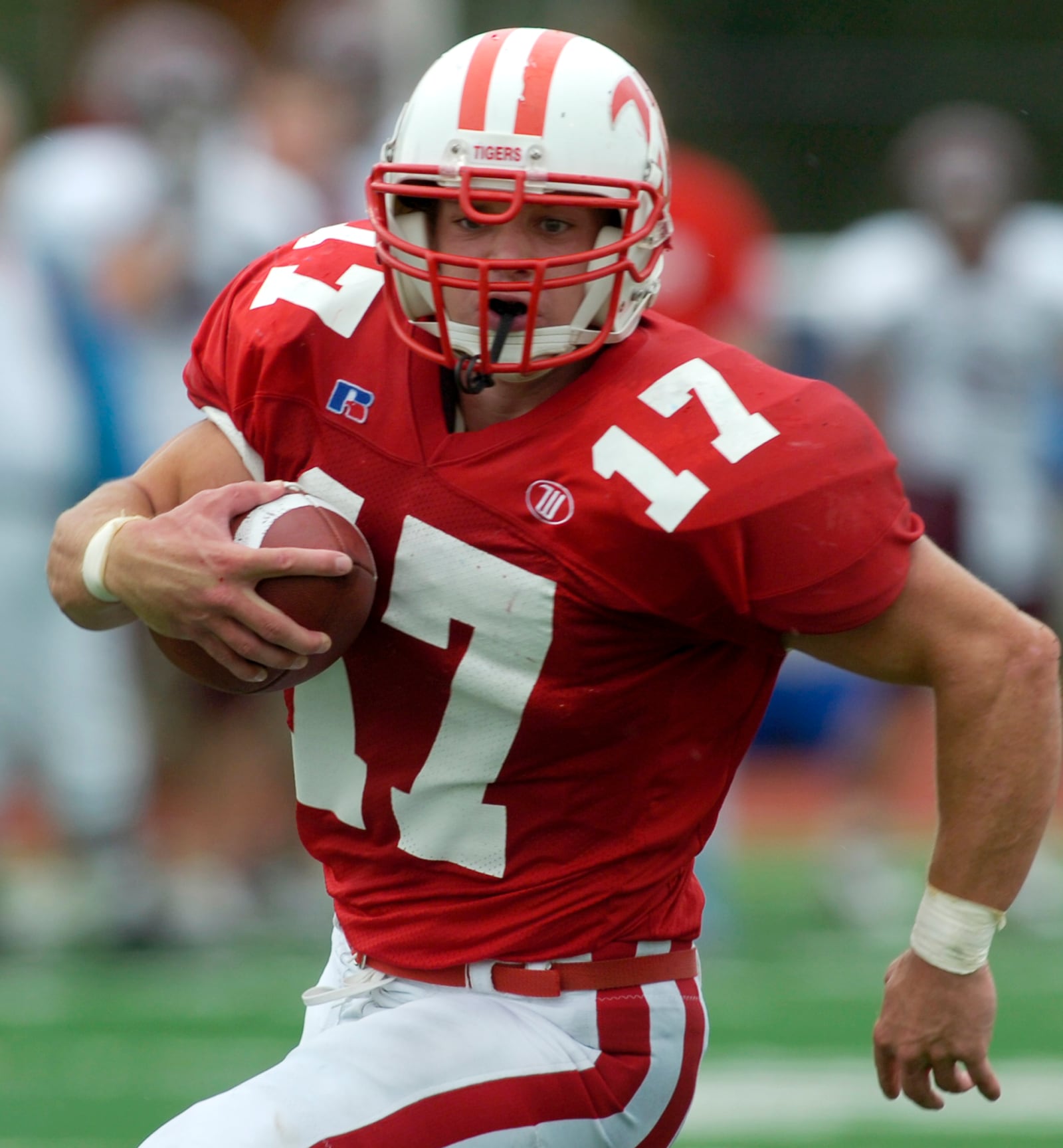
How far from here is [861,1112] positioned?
4758 mm

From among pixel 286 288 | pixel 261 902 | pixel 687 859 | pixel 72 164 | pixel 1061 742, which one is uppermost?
pixel 286 288

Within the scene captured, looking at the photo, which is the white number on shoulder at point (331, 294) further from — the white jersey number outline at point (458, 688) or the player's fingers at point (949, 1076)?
the player's fingers at point (949, 1076)

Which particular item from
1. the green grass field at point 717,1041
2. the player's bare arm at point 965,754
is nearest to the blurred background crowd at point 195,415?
the green grass field at point 717,1041

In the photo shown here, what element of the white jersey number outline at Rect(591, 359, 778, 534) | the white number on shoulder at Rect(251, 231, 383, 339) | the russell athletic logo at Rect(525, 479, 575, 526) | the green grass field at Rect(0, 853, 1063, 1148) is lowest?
the green grass field at Rect(0, 853, 1063, 1148)

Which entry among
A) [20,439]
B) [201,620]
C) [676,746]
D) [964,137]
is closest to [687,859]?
[676,746]

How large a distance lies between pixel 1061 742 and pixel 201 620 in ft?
3.46

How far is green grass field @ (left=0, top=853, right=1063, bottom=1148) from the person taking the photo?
463 cm

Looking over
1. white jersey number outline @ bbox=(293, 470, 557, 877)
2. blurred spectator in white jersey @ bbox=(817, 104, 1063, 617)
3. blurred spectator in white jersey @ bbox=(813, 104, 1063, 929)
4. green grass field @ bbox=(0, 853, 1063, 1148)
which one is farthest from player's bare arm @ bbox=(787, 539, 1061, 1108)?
blurred spectator in white jersey @ bbox=(817, 104, 1063, 617)

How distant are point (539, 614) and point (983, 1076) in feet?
2.58

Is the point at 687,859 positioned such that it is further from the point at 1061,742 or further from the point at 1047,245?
the point at 1047,245

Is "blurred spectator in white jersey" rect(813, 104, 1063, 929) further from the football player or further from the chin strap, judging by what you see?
the chin strap

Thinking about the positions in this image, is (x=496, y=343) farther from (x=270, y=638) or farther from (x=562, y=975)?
(x=562, y=975)

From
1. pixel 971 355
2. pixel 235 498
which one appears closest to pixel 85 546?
pixel 235 498

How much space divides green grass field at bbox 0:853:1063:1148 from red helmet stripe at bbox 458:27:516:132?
2555mm
